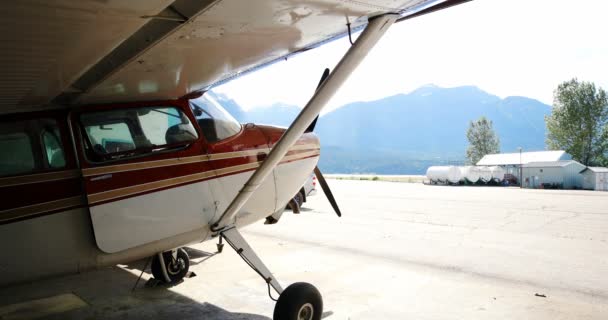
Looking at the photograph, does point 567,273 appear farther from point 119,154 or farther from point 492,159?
point 492,159

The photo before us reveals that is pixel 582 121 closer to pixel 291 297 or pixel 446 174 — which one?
pixel 446 174

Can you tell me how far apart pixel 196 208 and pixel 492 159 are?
143 ft

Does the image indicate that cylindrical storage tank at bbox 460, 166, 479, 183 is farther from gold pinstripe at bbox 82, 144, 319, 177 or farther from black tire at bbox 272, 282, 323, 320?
black tire at bbox 272, 282, 323, 320

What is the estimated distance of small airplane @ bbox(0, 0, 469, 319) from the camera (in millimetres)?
2795

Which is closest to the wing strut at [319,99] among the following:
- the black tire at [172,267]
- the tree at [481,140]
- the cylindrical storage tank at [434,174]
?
the black tire at [172,267]

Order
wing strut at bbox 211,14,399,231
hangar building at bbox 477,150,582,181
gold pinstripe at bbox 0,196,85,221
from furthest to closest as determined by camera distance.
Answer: hangar building at bbox 477,150,582,181 < gold pinstripe at bbox 0,196,85,221 < wing strut at bbox 211,14,399,231

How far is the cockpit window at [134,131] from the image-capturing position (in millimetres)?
4117

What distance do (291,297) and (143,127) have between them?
2.29 metres

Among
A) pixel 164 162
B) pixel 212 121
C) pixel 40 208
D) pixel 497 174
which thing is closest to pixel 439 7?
pixel 212 121

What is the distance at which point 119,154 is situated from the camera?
13.5 ft

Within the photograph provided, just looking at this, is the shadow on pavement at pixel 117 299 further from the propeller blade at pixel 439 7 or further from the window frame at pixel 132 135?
the propeller blade at pixel 439 7

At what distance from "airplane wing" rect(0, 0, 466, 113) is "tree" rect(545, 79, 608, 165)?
61301 millimetres

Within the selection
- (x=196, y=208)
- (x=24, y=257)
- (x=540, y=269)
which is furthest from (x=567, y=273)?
(x=24, y=257)

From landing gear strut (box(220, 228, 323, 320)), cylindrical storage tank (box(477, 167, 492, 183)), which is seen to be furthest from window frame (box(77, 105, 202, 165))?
cylindrical storage tank (box(477, 167, 492, 183))
